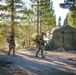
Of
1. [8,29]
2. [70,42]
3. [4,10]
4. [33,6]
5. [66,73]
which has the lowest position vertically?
[66,73]

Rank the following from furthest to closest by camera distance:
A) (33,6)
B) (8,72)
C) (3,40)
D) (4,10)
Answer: (33,6)
(3,40)
(4,10)
(8,72)

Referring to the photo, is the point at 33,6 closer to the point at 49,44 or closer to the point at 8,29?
the point at 8,29

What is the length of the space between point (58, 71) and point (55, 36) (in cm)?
1345

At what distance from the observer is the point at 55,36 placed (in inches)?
924

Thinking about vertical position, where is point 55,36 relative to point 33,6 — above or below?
below

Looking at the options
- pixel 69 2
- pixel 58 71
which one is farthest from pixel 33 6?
pixel 58 71

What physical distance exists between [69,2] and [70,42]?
8.71 meters

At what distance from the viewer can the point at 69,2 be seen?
1579 centimetres

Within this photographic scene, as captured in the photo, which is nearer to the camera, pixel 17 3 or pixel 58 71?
pixel 58 71

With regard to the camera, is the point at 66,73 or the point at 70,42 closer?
the point at 66,73

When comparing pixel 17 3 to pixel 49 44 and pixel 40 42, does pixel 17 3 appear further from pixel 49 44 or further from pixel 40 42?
pixel 40 42

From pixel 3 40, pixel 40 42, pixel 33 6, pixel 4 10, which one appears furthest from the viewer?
pixel 33 6

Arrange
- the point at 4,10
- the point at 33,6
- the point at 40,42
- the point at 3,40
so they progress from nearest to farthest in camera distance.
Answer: the point at 40,42, the point at 4,10, the point at 3,40, the point at 33,6

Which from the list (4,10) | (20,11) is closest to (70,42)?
(20,11)
